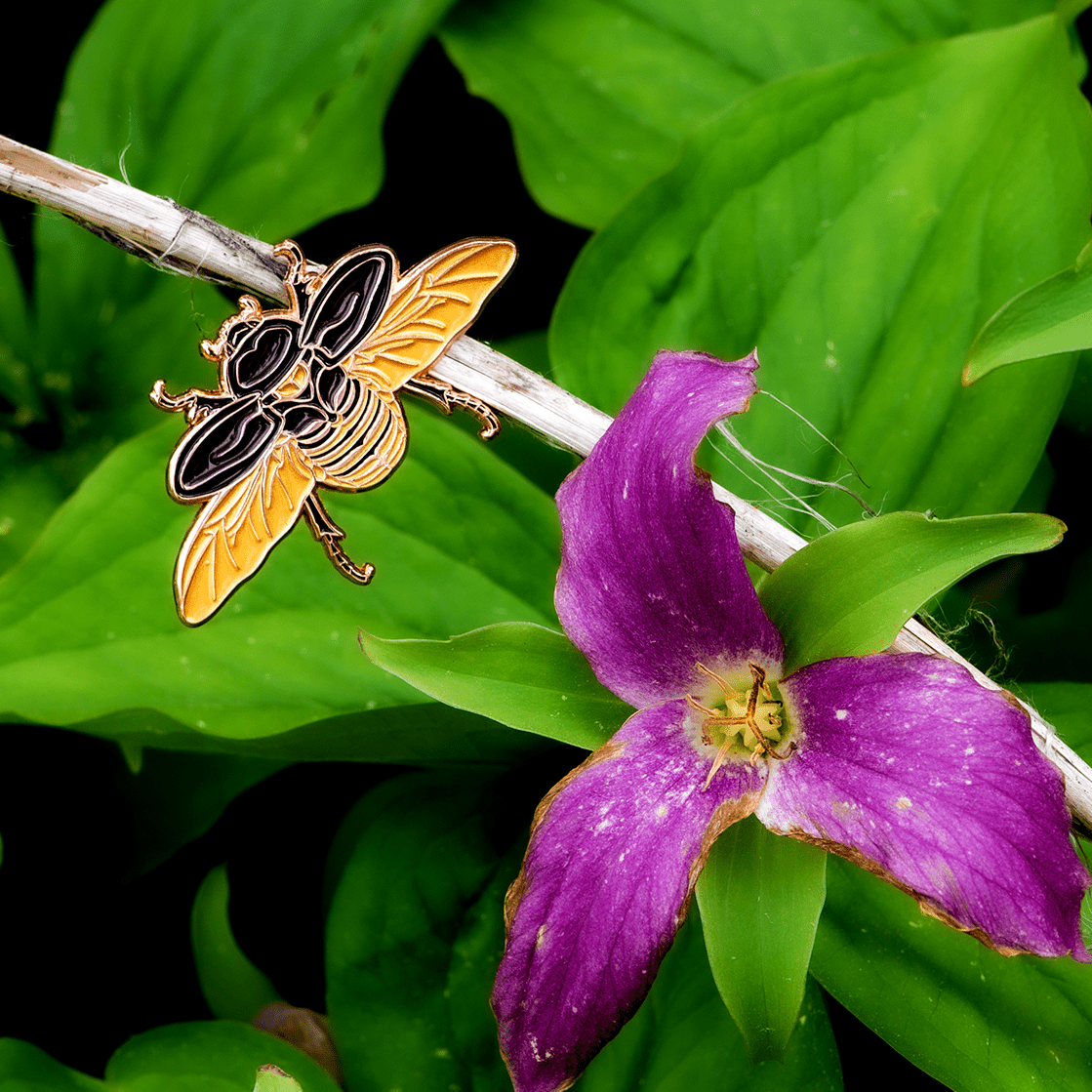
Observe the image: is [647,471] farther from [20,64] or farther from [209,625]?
[20,64]

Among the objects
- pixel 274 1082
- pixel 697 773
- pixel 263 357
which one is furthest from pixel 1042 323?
pixel 274 1082

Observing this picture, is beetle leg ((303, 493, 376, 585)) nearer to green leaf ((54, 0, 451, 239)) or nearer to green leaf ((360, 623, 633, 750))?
green leaf ((360, 623, 633, 750))

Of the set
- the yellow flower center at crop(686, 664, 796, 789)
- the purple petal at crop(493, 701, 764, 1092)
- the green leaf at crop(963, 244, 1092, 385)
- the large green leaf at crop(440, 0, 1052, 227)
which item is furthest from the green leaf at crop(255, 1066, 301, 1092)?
the large green leaf at crop(440, 0, 1052, 227)

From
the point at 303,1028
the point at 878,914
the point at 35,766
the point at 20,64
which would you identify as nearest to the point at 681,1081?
the point at 878,914

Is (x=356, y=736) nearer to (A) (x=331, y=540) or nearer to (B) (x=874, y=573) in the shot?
(A) (x=331, y=540)

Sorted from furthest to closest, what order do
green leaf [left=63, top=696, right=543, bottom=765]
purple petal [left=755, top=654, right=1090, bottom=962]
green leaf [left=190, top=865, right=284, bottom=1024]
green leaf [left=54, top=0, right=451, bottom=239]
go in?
green leaf [left=54, top=0, right=451, bottom=239] → green leaf [left=190, top=865, right=284, bottom=1024] → green leaf [left=63, top=696, right=543, bottom=765] → purple petal [left=755, top=654, right=1090, bottom=962]

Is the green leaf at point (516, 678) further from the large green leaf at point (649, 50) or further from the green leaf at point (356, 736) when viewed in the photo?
the large green leaf at point (649, 50)
